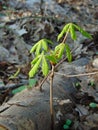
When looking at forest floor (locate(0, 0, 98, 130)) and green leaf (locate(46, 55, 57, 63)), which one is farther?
forest floor (locate(0, 0, 98, 130))

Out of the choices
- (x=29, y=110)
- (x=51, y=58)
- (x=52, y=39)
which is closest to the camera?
(x=51, y=58)

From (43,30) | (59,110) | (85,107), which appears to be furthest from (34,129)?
(43,30)

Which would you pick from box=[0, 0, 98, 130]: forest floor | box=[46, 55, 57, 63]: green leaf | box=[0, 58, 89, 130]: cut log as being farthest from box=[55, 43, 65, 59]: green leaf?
box=[0, 58, 89, 130]: cut log

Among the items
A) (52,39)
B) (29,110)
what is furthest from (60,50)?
(52,39)

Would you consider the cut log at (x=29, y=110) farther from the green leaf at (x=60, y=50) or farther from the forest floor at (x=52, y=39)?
the green leaf at (x=60, y=50)

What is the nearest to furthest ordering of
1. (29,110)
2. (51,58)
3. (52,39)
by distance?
(51,58) → (29,110) → (52,39)

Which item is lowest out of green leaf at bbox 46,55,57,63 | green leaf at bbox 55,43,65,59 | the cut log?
the cut log

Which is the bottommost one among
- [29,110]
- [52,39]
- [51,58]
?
[29,110]

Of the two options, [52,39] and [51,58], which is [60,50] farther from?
[52,39]

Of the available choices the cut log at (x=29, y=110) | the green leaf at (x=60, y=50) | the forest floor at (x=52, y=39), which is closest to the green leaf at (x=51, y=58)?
the green leaf at (x=60, y=50)

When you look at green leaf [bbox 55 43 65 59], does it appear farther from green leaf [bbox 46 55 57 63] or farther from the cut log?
the cut log
